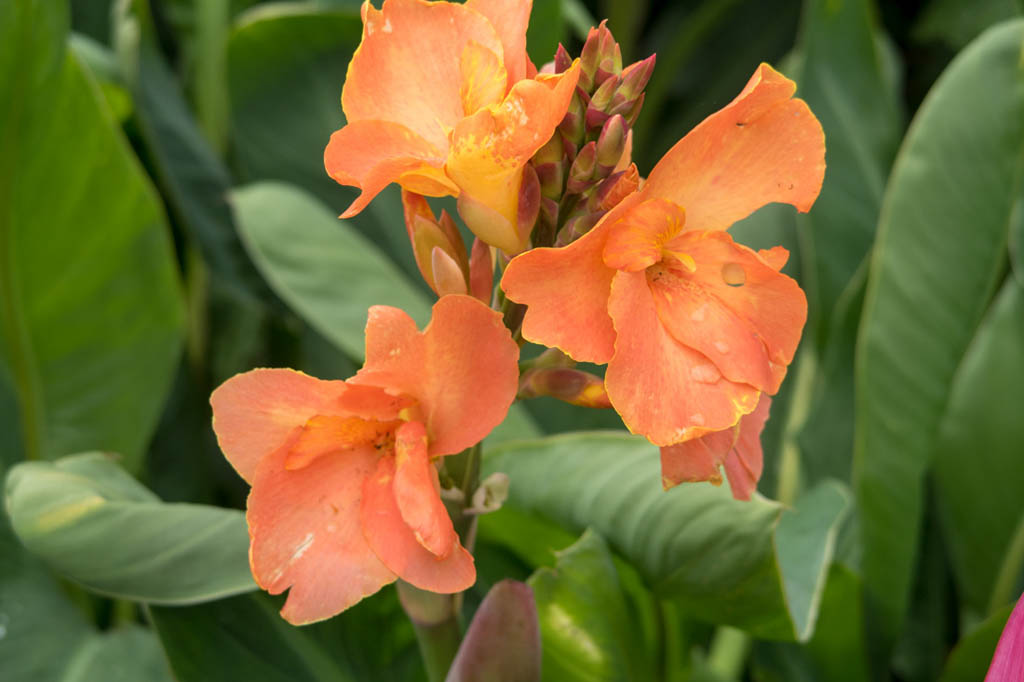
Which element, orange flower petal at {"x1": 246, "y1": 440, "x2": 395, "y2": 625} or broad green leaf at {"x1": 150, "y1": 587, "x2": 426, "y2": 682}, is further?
broad green leaf at {"x1": 150, "y1": 587, "x2": 426, "y2": 682}

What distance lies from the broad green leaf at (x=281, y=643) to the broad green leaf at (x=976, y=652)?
1.24 feet

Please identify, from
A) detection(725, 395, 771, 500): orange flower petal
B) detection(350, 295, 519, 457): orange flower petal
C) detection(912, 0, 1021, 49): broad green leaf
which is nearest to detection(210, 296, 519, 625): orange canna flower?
detection(350, 295, 519, 457): orange flower petal

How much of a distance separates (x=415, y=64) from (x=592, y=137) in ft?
0.26

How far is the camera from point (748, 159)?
36 cm

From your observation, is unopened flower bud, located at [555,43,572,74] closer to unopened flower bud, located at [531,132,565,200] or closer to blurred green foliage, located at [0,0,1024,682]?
unopened flower bud, located at [531,132,565,200]

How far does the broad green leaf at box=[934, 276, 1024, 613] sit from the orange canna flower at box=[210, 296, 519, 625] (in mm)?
590

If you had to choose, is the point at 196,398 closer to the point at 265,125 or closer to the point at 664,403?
Result: the point at 265,125

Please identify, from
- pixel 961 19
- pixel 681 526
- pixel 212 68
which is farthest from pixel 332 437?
pixel 961 19

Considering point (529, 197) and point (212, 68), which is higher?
point (529, 197)

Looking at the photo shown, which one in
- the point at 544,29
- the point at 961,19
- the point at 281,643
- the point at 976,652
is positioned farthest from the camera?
the point at 961,19

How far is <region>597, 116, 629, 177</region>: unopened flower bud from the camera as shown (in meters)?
0.36

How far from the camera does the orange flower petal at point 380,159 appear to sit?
1.16 feet

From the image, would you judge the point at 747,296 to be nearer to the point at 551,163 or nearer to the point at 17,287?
the point at 551,163

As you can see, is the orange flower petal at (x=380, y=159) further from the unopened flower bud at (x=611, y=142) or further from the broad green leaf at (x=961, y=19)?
the broad green leaf at (x=961, y=19)
